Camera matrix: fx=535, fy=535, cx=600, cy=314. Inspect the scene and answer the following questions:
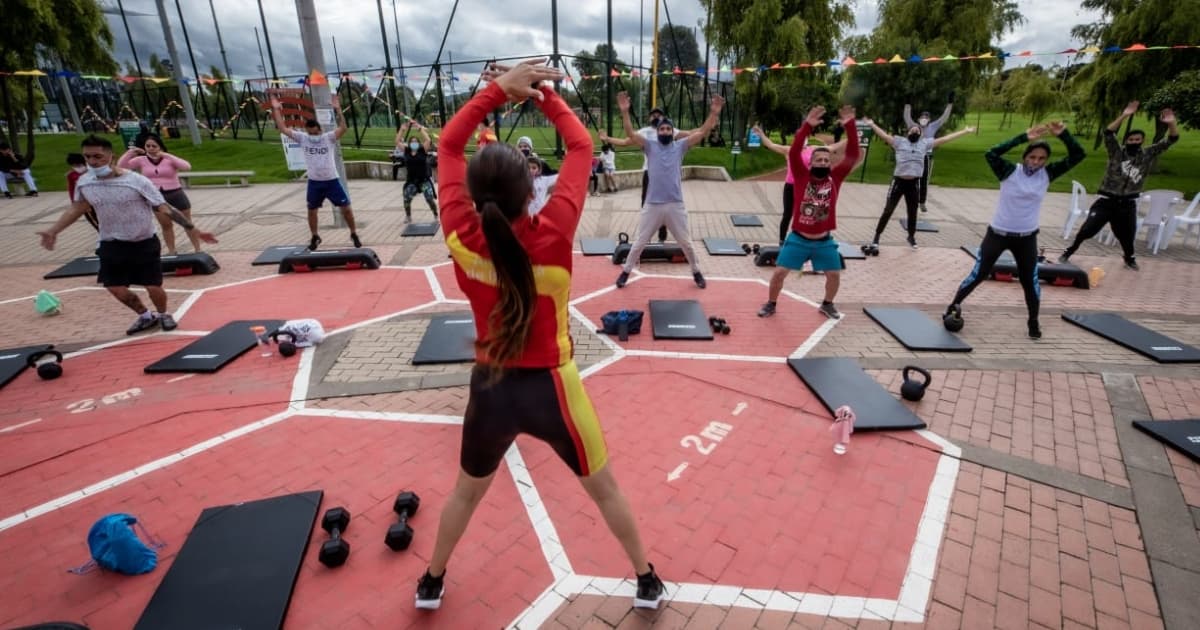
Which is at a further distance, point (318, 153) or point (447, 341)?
point (318, 153)

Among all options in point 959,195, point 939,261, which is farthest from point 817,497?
point 959,195

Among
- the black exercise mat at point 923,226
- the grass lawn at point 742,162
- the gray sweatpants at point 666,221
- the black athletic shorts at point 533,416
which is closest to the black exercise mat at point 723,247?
the gray sweatpants at point 666,221

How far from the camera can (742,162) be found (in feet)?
72.6

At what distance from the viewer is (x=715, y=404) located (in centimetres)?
461

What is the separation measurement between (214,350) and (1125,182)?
12.5 metres

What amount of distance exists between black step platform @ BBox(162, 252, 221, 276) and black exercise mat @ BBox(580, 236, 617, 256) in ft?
19.9

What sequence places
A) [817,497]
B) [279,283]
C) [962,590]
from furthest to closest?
[279,283], [817,497], [962,590]

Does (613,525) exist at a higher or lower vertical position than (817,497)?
higher

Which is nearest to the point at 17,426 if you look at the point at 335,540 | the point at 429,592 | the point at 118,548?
the point at 118,548

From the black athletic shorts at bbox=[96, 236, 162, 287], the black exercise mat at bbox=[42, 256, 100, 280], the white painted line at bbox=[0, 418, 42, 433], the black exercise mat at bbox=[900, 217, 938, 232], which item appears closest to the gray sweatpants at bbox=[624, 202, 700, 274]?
the black athletic shorts at bbox=[96, 236, 162, 287]

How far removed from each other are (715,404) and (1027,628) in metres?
2.41

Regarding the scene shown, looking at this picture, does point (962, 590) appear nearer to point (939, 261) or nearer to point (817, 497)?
point (817, 497)

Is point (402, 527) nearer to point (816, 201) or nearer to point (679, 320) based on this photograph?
point (679, 320)

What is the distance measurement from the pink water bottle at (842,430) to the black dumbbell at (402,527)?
117 inches
